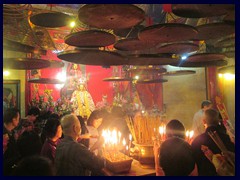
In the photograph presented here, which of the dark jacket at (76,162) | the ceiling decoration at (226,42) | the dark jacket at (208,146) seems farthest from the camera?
the ceiling decoration at (226,42)

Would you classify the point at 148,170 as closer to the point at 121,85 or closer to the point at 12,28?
the point at 12,28

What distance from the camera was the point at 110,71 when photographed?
27.5 ft

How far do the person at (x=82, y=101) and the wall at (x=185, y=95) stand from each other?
9.25ft

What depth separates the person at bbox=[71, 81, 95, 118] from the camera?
755 cm

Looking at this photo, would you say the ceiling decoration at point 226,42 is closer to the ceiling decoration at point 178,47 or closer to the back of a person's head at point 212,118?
the ceiling decoration at point 178,47

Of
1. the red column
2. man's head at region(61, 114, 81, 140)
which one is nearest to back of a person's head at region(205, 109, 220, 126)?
man's head at region(61, 114, 81, 140)

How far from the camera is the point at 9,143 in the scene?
2.49 m

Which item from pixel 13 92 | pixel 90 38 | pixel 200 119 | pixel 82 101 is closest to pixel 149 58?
pixel 90 38

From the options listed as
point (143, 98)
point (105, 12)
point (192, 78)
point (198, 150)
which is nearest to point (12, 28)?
point (105, 12)

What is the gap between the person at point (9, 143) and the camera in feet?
7.94

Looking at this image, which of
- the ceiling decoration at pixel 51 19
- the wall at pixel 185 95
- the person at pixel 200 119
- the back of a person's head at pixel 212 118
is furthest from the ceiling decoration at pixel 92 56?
the wall at pixel 185 95

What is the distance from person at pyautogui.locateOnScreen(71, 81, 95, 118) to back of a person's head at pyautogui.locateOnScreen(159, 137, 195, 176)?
5.79 m

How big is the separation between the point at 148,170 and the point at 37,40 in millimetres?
2422

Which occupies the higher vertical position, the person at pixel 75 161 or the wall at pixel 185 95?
the wall at pixel 185 95
